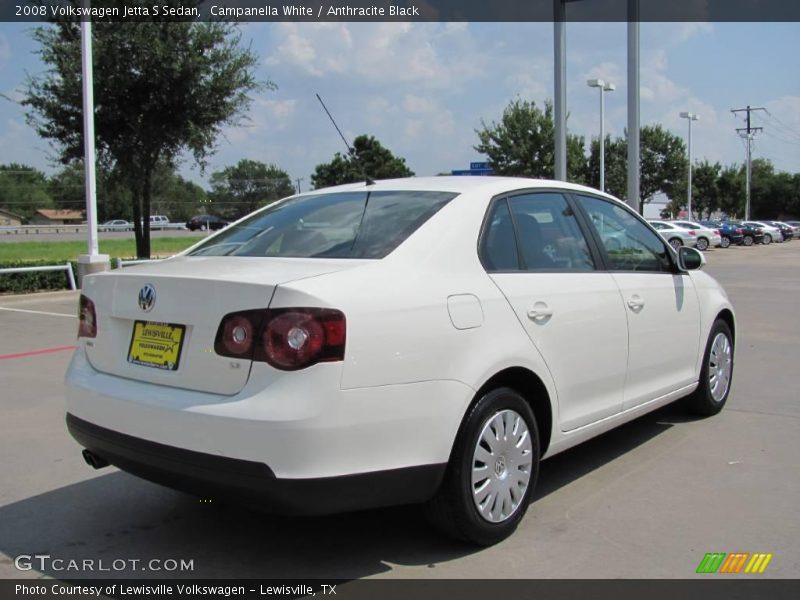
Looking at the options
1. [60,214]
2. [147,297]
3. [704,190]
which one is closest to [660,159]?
[704,190]

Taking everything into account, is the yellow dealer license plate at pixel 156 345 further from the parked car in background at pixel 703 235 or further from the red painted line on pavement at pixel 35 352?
the parked car in background at pixel 703 235

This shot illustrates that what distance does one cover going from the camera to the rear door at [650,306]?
457cm

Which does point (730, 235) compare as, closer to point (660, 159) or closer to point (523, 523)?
point (660, 159)

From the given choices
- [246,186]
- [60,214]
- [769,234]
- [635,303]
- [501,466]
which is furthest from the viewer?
[60,214]

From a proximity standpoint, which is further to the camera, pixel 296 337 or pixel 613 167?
pixel 613 167

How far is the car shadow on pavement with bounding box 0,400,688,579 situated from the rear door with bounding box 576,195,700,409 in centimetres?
97

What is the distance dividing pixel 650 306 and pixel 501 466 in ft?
5.72

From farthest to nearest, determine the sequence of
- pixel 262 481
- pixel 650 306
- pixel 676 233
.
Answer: pixel 676 233, pixel 650 306, pixel 262 481

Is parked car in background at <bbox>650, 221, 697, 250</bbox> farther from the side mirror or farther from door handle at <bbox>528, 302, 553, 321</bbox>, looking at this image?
door handle at <bbox>528, 302, 553, 321</bbox>

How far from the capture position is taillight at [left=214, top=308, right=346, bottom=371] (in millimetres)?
2916

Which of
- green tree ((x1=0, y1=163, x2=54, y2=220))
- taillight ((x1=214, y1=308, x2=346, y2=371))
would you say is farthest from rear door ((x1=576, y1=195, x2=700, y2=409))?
green tree ((x1=0, y1=163, x2=54, y2=220))

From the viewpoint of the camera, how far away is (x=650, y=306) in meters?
4.73

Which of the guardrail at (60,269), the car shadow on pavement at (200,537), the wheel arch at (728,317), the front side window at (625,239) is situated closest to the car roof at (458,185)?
the front side window at (625,239)

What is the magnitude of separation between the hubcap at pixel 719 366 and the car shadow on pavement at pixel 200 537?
1.98 m
